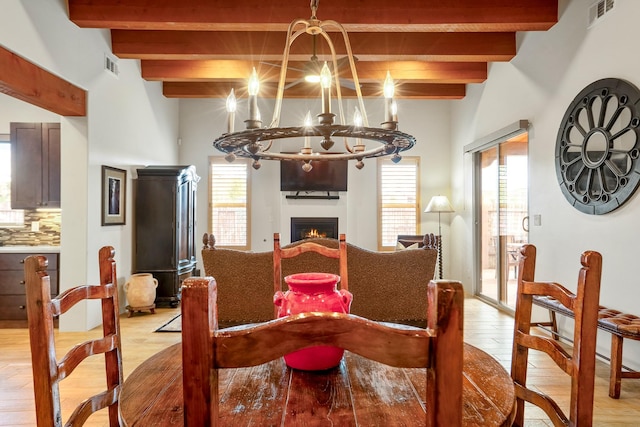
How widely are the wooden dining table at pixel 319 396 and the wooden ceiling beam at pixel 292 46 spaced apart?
13.2 feet

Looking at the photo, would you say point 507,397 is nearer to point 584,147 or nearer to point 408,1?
point 584,147

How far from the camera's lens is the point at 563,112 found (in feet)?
12.0

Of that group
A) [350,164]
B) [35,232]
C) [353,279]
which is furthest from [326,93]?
[350,164]

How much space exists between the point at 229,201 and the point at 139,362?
406 cm

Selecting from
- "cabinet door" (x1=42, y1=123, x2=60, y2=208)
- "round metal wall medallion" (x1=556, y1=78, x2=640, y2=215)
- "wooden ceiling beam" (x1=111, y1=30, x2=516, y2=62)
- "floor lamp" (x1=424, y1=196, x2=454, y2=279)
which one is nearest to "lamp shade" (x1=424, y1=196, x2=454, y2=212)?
"floor lamp" (x1=424, y1=196, x2=454, y2=279)

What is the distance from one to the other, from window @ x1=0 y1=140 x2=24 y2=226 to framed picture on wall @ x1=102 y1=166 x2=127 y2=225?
3.87 feet

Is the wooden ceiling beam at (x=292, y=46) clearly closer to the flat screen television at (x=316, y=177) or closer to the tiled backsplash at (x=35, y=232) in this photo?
the tiled backsplash at (x=35, y=232)

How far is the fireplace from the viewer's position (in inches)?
262

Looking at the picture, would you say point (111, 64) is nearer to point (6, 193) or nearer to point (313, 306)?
point (6, 193)

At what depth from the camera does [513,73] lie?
4.59 meters

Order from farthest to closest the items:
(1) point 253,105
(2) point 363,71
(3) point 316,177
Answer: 1. (3) point 316,177
2. (2) point 363,71
3. (1) point 253,105

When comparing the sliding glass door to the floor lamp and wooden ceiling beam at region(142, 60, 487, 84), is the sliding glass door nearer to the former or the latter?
the floor lamp

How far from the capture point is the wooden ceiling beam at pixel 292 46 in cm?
447

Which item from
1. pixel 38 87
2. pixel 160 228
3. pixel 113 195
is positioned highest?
pixel 38 87
